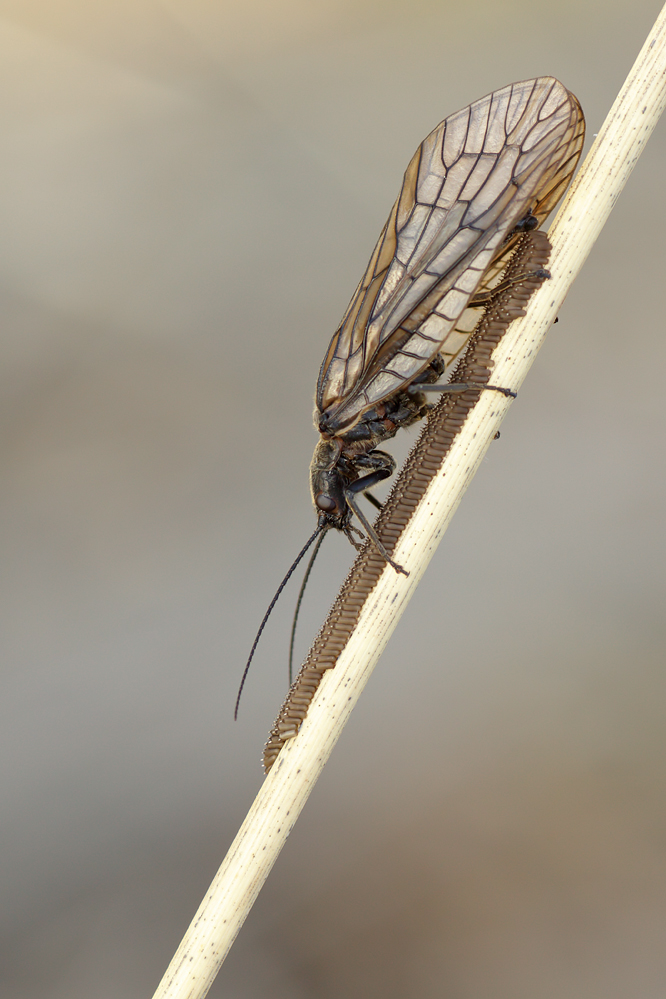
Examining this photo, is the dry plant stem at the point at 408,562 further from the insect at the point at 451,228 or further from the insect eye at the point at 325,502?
the insect eye at the point at 325,502

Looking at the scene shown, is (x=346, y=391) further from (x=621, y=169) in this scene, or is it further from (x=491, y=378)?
(x=621, y=169)

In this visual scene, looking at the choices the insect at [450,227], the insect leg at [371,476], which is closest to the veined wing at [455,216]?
the insect at [450,227]

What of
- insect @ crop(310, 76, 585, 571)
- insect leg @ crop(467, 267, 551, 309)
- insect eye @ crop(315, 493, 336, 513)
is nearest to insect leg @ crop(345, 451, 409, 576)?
insect eye @ crop(315, 493, 336, 513)

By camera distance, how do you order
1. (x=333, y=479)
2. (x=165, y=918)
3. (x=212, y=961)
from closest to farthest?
(x=212, y=961)
(x=333, y=479)
(x=165, y=918)

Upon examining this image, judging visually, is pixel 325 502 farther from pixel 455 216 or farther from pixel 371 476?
pixel 455 216

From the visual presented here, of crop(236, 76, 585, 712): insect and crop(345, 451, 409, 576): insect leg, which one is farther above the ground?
crop(236, 76, 585, 712): insect

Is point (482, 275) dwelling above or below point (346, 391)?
above

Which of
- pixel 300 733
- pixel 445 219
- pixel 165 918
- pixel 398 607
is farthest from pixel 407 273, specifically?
pixel 165 918

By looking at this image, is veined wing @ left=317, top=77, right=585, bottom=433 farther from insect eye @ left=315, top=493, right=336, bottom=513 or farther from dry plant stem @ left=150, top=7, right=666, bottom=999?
insect eye @ left=315, top=493, right=336, bottom=513
